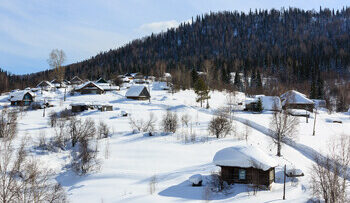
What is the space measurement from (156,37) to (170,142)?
173 metres

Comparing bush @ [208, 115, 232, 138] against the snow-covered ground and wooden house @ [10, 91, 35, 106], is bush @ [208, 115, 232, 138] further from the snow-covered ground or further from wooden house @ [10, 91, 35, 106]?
wooden house @ [10, 91, 35, 106]

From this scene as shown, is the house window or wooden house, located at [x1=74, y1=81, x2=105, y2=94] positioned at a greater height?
wooden house, located at [x1=74, y1=81, x2=105, y2=94]

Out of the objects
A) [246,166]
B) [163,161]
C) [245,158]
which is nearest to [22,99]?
[163,161]

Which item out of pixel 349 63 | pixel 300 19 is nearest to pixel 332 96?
pixel 349 63

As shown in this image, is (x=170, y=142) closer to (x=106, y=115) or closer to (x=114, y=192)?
(x=114, y=192)

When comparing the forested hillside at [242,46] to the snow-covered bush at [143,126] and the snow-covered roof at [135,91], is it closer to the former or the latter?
the snow-covered roof at [135,91]

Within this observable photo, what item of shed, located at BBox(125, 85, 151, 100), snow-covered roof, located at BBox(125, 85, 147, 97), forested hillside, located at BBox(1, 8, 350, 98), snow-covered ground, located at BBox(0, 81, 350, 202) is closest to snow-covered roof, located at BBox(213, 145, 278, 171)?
snow-covered ground, located at BBox(0, 81, 350, 202)

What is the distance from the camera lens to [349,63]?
11444 centimetres

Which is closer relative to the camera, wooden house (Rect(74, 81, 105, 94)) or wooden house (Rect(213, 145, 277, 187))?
wooden house (Rect(213, 145, 277, 187))

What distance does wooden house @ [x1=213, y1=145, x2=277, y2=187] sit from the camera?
61.8 ft

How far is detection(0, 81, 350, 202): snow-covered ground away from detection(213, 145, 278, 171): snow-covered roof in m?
1.75

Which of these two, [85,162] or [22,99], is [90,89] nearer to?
[22,99]

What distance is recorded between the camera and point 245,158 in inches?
754

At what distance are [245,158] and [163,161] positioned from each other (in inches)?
358
